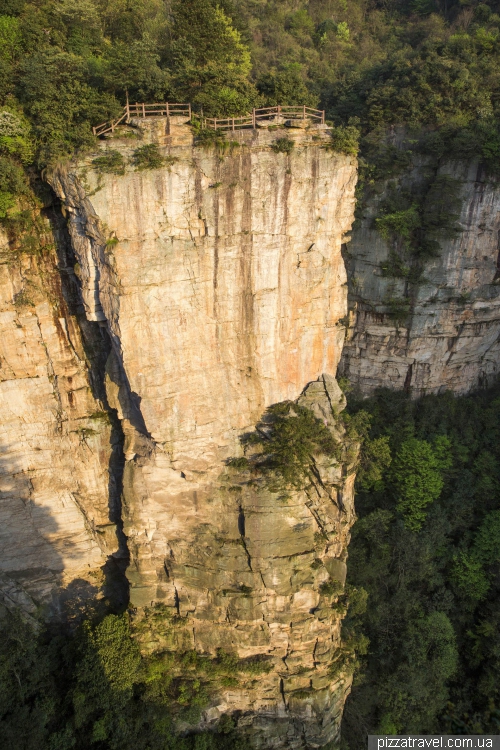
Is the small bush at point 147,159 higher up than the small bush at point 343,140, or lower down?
lower down

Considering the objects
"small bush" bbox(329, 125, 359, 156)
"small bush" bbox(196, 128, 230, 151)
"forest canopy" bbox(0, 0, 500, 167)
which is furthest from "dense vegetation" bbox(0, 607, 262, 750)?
"small bush" bbox(329, 125, 359, 156)

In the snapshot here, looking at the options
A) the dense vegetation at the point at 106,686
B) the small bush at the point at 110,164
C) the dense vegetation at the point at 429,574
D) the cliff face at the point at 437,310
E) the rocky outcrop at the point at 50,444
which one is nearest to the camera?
the small bush at the point at 110,164

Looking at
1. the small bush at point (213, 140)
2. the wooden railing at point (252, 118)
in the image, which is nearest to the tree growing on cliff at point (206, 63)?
the wooden railing at point (252, 118)

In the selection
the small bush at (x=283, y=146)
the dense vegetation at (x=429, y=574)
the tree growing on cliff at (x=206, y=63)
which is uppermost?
the tree growing on cliff at (x=206, y=63)

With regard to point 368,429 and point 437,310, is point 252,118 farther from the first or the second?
point 368,429

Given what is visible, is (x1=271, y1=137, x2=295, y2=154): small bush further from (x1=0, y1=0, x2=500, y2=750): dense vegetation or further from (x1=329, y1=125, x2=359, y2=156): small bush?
(x1=329, y1=125, x2=359, y2=156): small bush

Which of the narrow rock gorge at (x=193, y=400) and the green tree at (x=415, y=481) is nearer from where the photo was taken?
the narrow rock gorge at (x=193, y=400)

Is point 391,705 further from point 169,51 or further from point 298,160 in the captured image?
point 169,51

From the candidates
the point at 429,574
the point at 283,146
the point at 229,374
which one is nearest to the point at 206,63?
the point at 283,146

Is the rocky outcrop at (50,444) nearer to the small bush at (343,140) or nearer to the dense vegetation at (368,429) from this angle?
the dense vegetation at (368,429)
